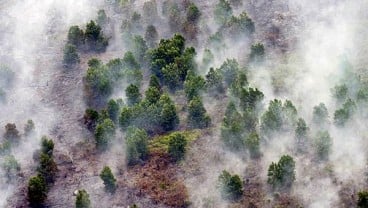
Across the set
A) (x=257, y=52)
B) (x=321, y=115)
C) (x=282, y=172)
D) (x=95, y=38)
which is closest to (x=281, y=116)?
(x=321, y=115)

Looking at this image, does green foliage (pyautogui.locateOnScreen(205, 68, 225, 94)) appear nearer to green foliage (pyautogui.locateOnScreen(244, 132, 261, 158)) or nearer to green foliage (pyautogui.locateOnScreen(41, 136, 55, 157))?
green foliage (pyautogui.locateOnScreen(244, 132, 261, 158))

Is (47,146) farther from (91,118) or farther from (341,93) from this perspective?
(341,93)

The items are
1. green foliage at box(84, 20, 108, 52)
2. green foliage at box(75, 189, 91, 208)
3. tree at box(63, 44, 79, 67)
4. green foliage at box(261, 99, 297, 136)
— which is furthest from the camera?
green foliage at box(84, 20, 108, 52)

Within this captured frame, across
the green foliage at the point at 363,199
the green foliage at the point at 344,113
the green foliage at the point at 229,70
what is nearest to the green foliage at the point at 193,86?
the green foliage at the point at 229,70

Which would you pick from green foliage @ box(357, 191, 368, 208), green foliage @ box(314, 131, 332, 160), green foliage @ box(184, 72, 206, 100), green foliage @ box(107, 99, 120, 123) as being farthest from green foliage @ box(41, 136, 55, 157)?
green foliage @ box(357, 191, 368, 208)

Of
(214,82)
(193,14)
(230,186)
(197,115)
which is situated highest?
(193,14)

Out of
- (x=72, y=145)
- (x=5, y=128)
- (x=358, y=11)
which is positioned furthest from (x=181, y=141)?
(x=358, y=11)

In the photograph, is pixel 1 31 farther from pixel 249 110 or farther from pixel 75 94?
pixel 249 110
